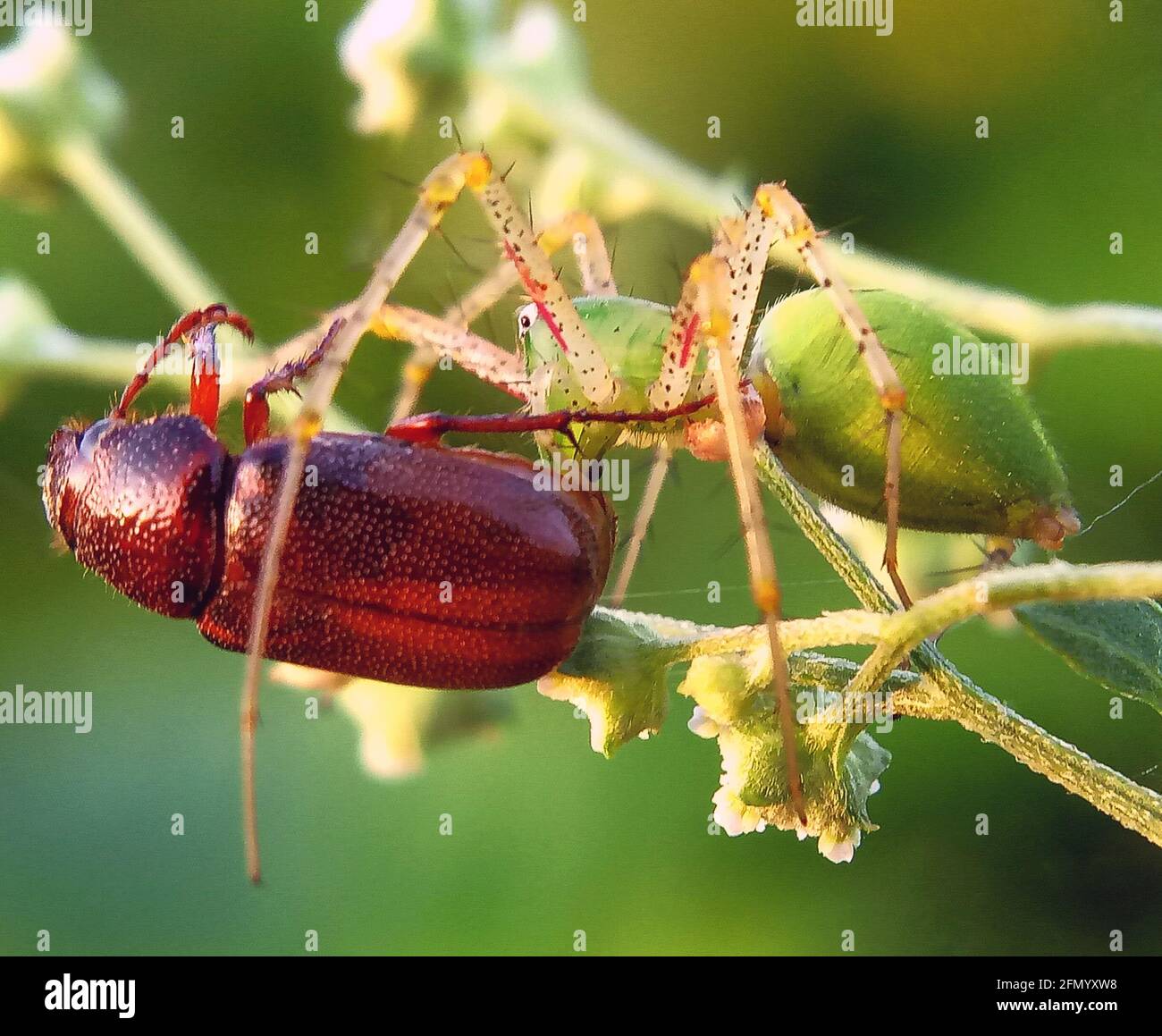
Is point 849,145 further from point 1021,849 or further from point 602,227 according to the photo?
point 1021,849

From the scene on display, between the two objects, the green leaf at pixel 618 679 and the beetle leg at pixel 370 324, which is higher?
the beetle leg at pixel 370 324

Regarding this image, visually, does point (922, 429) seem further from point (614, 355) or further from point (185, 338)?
point (185, 338)

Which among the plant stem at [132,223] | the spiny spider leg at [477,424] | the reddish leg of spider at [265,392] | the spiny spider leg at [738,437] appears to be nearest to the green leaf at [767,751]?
the spiny spider leg at [738,437]

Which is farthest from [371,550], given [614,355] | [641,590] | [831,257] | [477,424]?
[641,590]

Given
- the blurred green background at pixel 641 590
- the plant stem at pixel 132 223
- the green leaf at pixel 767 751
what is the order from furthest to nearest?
the blurred green background at pixel 641 590 < the plant stem at pixel 132 223 < the green leaf at pixel 767 751

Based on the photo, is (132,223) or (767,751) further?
(132,223)

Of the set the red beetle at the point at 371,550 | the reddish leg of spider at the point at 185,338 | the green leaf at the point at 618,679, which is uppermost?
the reddish leg of spider at the point at 185,338

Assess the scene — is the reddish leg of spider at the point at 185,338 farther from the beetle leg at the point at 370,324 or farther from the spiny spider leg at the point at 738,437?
the spiny spider leg at the point at 738,437
